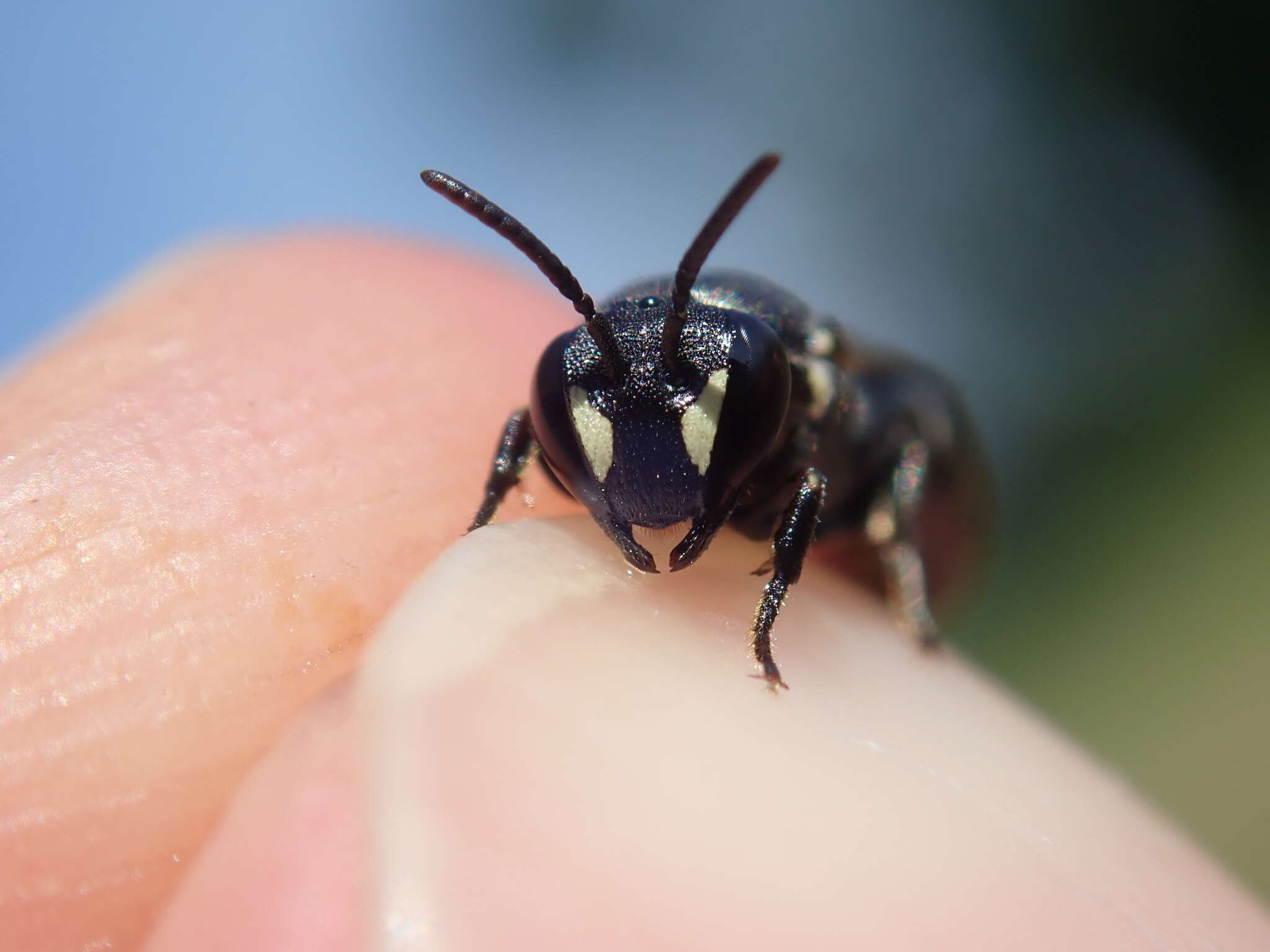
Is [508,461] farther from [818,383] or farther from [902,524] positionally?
[902,524]

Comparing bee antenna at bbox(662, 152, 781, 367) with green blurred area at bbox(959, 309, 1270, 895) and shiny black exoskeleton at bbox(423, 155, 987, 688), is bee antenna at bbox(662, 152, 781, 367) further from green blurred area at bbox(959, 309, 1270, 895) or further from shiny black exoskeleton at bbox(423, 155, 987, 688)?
green blurred area at bbox(959, 309, 1270, 895)

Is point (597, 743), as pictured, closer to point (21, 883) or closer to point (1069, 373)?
point (21, 883)

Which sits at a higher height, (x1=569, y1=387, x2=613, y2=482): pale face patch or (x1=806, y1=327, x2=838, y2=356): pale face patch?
(x1=806, y1=327, x2=838, y2=356): pale face patch

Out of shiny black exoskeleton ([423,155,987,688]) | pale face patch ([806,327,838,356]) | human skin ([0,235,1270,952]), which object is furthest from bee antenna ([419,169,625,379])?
pale face patch ([806,327,838,356])

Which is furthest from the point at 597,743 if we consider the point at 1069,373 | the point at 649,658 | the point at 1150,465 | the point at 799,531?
the point at 1069,373

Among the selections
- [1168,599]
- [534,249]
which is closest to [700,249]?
[534,249]

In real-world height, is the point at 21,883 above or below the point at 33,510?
below

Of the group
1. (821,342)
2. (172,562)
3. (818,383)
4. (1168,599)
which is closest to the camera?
(172,562)
